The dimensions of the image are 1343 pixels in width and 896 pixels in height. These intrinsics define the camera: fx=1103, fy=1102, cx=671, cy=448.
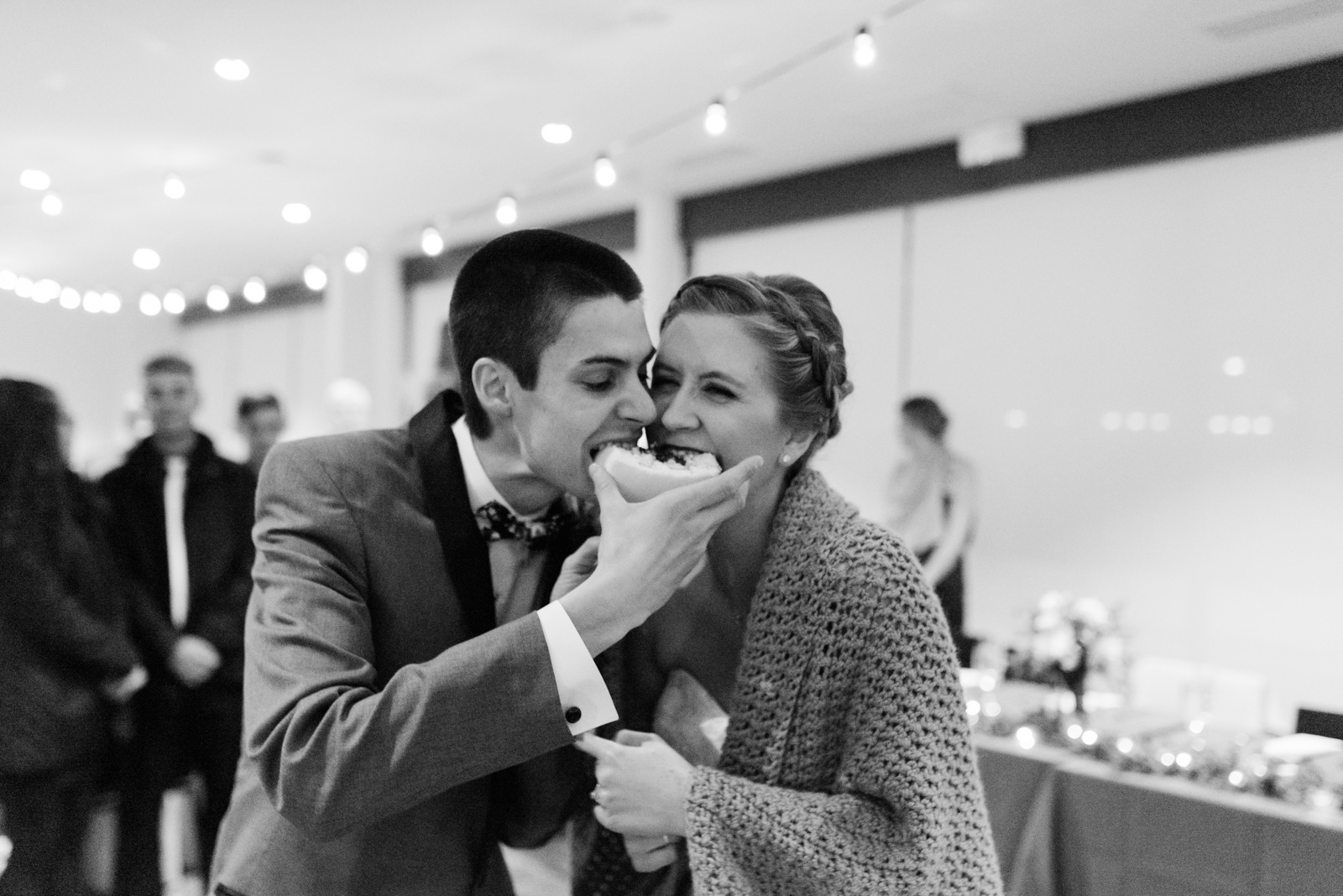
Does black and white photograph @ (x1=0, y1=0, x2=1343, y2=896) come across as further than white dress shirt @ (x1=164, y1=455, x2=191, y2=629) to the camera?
No

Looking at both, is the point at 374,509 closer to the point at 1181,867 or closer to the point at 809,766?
the point at 809,766

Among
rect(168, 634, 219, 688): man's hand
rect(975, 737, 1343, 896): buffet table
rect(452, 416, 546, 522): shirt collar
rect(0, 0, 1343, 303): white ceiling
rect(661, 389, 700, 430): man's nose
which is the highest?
rect(0, 0, 1343, 303): white ceiling

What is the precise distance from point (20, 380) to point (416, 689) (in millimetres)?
2668

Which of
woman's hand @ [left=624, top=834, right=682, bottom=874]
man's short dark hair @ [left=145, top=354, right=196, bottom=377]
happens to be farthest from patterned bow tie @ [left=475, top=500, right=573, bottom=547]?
man's short dark hair @ [left=145, top=354, right=196, bottom=377]

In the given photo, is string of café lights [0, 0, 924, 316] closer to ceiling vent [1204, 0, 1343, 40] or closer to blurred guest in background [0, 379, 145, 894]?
ceiling vent [1204, 0, 1343, 40]

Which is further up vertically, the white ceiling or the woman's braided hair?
the white ceiling

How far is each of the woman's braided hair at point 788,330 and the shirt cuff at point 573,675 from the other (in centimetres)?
56

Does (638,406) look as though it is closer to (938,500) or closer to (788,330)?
(788,330)

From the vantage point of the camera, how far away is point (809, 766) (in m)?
1.37

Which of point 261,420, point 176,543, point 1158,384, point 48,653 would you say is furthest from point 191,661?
point 1158,384

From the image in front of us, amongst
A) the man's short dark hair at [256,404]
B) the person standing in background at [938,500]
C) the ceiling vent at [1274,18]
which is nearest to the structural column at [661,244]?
the person standing in background at [938,500]

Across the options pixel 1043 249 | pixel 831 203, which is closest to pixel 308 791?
pixel 1043 249

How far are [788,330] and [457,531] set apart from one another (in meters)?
0.55

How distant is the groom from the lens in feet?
3.65
